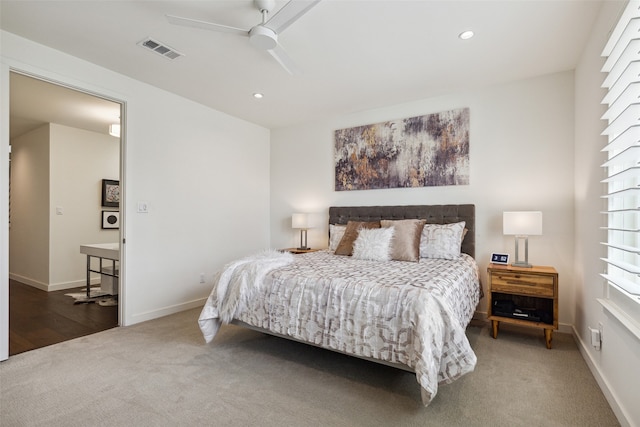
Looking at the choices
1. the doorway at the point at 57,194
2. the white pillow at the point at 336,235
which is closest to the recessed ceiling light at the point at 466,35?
the white pillow at the point at 336,235

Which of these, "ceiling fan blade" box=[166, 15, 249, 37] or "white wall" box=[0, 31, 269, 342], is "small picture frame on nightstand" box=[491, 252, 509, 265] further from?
"white wall" box=[0, 31, 269, 342]

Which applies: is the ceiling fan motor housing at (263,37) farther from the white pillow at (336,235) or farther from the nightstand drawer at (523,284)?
the nightstand drawer at (523,284)

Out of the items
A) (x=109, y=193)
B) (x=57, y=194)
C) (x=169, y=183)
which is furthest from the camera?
(x=109, y=193)

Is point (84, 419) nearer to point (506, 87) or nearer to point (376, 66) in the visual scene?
point (376, 66)

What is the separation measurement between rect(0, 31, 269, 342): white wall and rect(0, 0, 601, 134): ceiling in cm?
19

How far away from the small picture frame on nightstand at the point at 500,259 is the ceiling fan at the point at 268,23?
9.40ft

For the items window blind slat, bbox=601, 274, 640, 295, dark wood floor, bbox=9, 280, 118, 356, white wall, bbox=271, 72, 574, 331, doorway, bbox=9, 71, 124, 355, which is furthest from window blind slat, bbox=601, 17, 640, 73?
doorway, bbox=9, 71, 124, 355

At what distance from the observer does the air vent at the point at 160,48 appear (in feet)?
8.68

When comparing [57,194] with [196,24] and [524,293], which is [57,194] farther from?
[524,293]

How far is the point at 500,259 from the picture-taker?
126 inches

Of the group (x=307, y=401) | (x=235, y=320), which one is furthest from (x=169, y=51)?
(x=307, y=401)

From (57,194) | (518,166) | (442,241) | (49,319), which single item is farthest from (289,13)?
(57,194)

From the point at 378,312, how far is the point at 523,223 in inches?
77.3

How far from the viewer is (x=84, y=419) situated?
175cm
